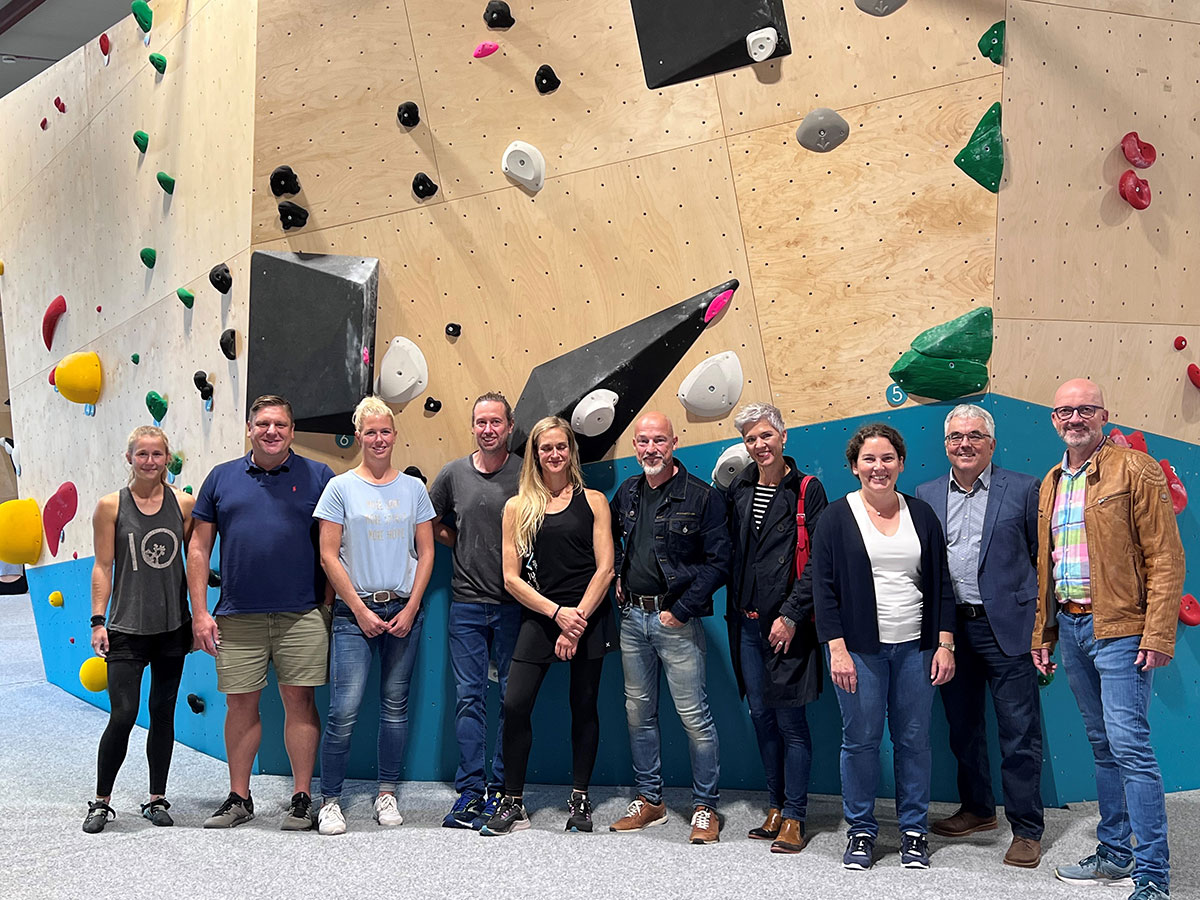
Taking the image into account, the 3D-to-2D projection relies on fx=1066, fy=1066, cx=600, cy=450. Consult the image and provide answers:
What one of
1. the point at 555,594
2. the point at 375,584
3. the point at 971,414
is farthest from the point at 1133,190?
the point at 375,584

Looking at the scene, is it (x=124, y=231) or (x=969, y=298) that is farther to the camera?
(x=124, y=231)

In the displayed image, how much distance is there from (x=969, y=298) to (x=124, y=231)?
3.85 m

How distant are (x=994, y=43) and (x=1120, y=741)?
2.27 metres

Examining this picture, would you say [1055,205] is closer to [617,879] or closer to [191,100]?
[617,879]

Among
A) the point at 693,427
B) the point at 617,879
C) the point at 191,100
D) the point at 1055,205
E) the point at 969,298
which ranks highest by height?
the point at 191,100

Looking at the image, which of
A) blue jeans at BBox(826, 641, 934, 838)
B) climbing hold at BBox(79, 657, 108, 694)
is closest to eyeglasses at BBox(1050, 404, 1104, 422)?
blue jeans at BBox(826, 641, 934, 838)

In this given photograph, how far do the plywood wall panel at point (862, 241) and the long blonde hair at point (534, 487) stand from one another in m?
0.80

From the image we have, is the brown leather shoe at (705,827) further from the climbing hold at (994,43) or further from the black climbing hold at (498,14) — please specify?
the black climbing hold at (498,14)

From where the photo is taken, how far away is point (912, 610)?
3.15 m

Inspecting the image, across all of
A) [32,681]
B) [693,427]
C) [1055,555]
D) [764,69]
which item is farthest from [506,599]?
[32,681]

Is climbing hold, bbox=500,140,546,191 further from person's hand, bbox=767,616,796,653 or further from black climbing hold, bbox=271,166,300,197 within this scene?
person's hand, bbox=767,616,796,653

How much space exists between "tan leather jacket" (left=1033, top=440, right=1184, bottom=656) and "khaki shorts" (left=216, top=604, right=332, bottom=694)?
2464 mm

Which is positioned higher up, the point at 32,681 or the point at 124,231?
the point at 124,231

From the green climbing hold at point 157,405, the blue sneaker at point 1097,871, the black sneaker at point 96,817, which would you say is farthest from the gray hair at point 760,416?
the green climbing hold at point 157,405
